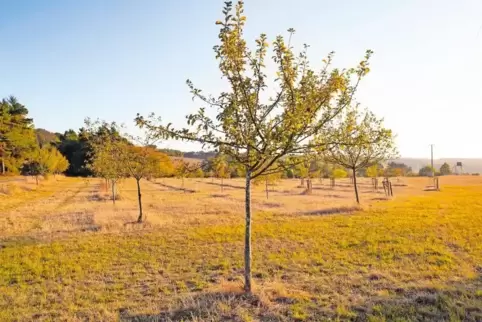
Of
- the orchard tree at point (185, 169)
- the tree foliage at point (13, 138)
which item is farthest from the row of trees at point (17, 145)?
the orchard tree at point (185, 169)

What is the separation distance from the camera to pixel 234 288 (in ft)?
25.8

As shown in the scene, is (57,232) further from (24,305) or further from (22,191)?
(22,191)

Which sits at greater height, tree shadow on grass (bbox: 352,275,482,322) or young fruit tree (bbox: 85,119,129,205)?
young fruit tree (bbox: 85,119,129,205)

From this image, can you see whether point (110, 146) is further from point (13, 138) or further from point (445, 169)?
point (445, 169)

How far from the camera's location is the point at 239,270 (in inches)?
400

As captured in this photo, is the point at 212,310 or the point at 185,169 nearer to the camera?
the point at 212,310

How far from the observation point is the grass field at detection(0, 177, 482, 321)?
22.3ft

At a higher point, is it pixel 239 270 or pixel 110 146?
pixel 110 146

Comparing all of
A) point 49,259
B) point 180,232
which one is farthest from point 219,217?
point 49,259

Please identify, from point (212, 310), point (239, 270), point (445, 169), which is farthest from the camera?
point (445, 169)

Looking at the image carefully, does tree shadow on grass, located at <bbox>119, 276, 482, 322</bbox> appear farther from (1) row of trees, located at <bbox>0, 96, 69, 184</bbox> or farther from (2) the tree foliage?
(2) the tree foliage

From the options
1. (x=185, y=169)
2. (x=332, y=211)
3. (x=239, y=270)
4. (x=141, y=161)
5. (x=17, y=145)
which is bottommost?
(x=239, y=270)

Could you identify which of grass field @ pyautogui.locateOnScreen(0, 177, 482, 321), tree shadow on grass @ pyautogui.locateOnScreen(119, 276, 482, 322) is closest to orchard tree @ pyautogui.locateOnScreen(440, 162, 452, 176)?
grass field @ pyautogui.locateOnScreen(0, 177, 482, 321)

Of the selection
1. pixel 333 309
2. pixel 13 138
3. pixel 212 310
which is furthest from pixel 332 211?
pixel 13 138
